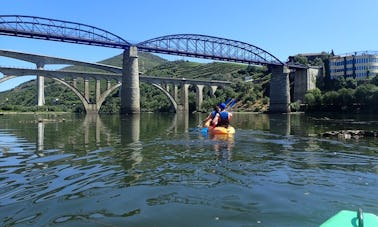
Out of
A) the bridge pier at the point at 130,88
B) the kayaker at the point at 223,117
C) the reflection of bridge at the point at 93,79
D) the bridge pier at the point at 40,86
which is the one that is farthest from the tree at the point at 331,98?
the bridge pier at the point at 40,86

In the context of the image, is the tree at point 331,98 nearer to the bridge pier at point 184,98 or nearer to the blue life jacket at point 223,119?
the bridge pier at point 184,98

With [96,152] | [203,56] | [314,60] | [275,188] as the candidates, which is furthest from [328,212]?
[314,60]

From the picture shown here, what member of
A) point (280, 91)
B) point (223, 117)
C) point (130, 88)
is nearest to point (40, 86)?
point (130, 88)

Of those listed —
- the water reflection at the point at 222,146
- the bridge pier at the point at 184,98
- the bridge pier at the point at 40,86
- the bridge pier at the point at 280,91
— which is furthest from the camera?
the bridge pier at the point at 184,98

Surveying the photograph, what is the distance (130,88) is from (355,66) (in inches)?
2538

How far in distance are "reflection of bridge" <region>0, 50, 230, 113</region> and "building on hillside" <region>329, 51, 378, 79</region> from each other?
50802 mm

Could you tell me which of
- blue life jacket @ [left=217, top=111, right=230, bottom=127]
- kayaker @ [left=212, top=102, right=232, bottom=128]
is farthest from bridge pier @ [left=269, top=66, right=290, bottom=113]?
blue life jacket @ [left=217, top=111, right=230, bottom=127]

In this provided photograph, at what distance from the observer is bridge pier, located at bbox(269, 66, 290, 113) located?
353 ft

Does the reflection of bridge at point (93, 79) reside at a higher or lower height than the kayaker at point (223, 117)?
higher

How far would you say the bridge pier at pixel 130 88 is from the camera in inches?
3649

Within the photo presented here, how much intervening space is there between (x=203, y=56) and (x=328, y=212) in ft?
343

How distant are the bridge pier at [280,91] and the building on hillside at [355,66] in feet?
47.3

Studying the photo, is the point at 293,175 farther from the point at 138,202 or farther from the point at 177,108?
the point at 177,108

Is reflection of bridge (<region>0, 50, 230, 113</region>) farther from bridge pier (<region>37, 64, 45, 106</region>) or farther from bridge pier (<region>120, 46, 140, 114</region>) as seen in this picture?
bridge pier (<region>120, 46, 140, 114</region>)
